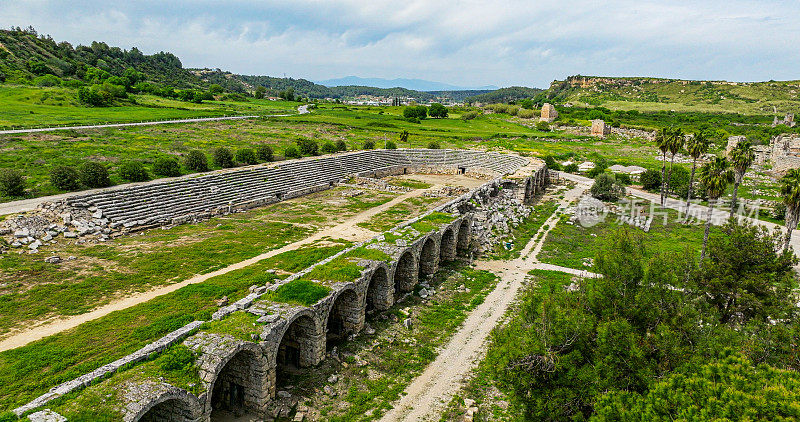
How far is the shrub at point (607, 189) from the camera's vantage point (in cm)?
5006

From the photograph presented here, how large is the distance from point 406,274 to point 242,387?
1198 centimetres

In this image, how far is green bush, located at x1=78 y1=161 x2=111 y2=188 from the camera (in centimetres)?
3306

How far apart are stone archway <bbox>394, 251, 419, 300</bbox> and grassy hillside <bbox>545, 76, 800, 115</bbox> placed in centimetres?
16119

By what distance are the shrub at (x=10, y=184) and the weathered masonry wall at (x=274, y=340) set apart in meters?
25.4

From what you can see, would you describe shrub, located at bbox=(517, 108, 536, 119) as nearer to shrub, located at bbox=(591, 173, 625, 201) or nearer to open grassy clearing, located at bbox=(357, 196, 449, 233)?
shrub, located at bbox=(591, 173, 625, 201)

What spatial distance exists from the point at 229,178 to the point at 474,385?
105ft

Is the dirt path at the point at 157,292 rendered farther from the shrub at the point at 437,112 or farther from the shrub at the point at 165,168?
the shrub at the point at 437,112

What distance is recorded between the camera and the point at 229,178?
3975 cm

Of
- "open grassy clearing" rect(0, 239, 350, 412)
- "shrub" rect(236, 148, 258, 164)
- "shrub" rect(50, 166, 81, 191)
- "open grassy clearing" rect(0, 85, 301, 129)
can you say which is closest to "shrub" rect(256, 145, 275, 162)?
"shrub" rect(236, 148, 258, 164)

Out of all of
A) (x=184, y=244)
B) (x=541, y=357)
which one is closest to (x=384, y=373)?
Answer: (x=541, y=357)

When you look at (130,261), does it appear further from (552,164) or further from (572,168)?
(572,168)

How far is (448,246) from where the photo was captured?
2995cm

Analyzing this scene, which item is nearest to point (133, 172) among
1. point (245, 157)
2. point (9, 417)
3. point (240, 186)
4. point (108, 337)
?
point (240, 186)

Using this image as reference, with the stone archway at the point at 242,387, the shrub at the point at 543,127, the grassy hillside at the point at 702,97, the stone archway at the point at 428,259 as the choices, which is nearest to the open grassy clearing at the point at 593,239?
the stone archway at the point at 428,259
